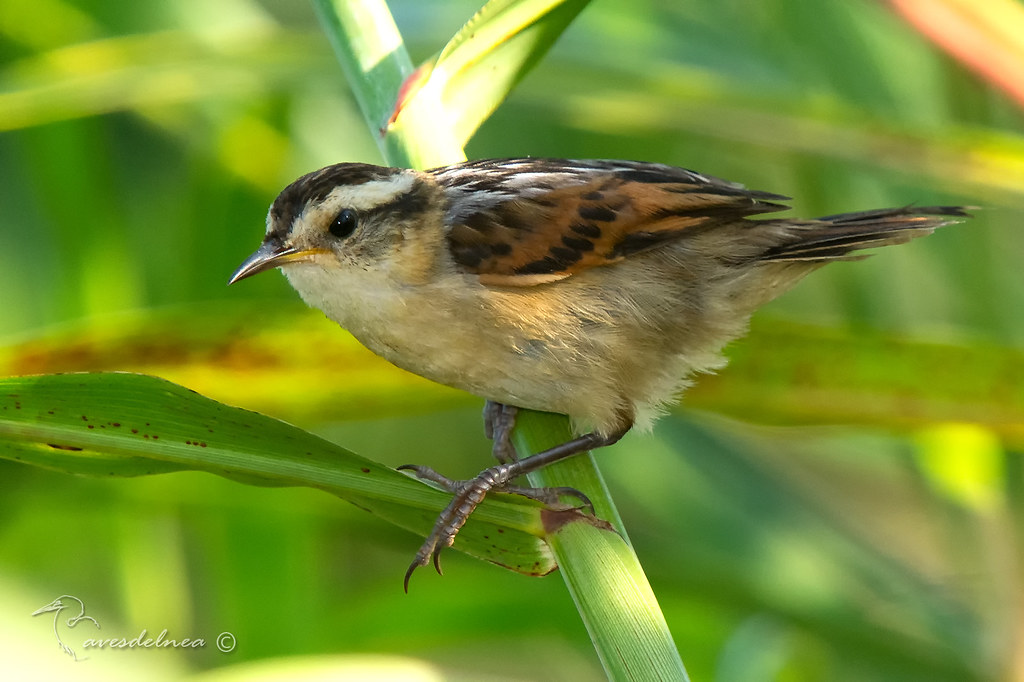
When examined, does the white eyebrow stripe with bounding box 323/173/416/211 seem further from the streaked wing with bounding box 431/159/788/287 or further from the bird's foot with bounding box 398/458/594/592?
the bird's foot with bounding box 398/458/594/592

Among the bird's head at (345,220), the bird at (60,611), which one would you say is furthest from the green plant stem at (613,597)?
the bird at (60,611)

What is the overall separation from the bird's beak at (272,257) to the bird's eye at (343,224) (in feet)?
0.16

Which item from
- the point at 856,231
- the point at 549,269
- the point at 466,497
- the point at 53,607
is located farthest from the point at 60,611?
the point at 856,231

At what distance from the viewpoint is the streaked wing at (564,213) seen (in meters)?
2.22

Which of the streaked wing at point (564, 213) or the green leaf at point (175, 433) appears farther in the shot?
the streaked wing at point (564, 213)

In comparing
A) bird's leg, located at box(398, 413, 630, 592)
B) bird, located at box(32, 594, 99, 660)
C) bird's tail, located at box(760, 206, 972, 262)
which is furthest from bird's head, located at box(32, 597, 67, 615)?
bird's tail, located at box(760, 206, 972, 262)

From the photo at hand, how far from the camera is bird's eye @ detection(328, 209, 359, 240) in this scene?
2.13m

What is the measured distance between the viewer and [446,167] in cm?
208

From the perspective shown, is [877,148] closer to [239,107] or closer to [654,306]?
[654,306]

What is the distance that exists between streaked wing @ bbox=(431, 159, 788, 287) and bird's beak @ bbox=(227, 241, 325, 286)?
321 mm

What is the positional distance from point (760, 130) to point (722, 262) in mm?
357

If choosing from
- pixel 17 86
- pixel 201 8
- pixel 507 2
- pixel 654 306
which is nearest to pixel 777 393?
pixel 654 306

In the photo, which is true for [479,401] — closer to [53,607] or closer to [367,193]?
[367,193]

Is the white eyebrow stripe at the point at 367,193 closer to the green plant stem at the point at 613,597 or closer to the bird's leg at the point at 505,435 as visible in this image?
the bird's leg at the point at 505,435
